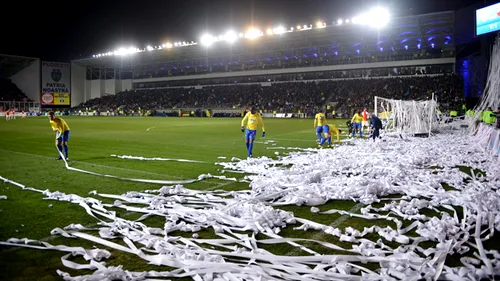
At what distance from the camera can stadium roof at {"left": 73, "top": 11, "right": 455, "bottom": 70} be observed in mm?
41963

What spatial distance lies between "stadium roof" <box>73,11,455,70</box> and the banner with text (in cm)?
520

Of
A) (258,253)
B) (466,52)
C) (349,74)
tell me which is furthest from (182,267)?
(349,74)

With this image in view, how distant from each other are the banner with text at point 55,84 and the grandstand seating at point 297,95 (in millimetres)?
3923

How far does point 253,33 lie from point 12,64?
2187 inches

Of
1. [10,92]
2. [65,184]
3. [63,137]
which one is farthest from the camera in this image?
[10,92]

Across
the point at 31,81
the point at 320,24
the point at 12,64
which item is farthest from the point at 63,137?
the point at 12,64

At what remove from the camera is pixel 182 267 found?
3.68 metres

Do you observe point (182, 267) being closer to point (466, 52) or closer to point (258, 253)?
point (258, 253)

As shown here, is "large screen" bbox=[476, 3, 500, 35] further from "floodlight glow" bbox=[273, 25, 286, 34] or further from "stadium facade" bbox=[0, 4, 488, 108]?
"floodlight glow" bbox=[273, 25, 286, 34]

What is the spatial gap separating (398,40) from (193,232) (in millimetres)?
51145

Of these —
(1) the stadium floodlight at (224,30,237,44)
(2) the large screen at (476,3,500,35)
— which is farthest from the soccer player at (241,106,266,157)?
(1) the stadium floodlight at (224,30,237,44)

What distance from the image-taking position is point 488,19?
24.2m

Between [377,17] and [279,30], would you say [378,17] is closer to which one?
[377,17]

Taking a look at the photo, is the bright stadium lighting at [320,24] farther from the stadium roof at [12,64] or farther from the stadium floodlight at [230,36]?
the stadium roof at [12,64]
